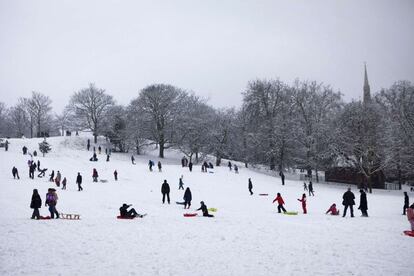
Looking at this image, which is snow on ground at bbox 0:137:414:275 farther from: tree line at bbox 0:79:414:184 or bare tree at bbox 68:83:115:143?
bare tree at bbox 68:83:115:143

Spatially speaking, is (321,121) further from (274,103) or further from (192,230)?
(192,230)

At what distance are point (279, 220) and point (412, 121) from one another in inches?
1948

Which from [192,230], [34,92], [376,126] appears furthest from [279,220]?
[34,92]

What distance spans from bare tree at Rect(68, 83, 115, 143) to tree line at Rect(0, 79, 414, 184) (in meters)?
0.19

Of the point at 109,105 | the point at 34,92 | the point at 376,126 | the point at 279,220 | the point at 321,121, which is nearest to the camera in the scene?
the point at 279,220

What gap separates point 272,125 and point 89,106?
36598 mm

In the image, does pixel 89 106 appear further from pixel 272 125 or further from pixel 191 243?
pixel 191 243

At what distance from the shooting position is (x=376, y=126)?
47438 mm

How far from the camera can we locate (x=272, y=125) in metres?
56.6

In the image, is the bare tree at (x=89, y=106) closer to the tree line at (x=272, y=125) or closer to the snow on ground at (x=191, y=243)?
the tree line at (x=272, y=125)

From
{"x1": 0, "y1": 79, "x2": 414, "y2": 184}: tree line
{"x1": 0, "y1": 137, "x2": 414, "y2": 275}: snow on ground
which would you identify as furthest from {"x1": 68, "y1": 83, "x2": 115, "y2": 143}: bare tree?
{"x1": 0, "y1": 137, "x2": 414, "y2": 275}: snow on ground

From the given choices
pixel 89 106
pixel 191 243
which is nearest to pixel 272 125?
pixel 89 106

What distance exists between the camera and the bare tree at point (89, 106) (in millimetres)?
70250

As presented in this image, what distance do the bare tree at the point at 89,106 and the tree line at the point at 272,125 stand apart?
0.19 m
